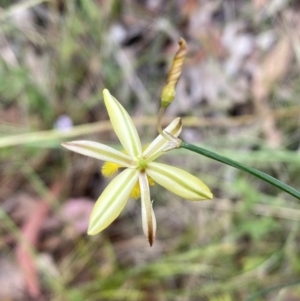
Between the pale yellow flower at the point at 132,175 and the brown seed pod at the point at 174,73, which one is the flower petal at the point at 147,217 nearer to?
the pale yellow flower at the point at 132,175

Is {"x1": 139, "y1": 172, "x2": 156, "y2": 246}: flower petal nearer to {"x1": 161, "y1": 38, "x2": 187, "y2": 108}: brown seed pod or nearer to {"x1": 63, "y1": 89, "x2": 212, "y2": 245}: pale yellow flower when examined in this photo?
{"x1": 63, "y1": 89, "x2": 212, "y2": 245}: pale yellow flower

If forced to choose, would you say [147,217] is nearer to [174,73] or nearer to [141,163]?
[141,163]

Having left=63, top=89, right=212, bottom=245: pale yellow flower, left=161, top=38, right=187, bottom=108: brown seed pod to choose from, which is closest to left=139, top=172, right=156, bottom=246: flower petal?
left=63, top=89, right=212, bottom=245: pale yellow flower

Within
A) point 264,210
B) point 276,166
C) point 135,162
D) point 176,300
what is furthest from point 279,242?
point 135,162

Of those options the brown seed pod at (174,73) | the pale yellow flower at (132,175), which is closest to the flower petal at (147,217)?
the pale yellow flower at (132,175)

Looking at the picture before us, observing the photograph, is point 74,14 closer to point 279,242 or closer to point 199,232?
point 199,232

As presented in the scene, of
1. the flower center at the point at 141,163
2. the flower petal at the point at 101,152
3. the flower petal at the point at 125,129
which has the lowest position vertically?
the flower center at the point at 141,163

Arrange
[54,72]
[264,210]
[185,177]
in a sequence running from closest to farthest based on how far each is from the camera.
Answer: [185,177] < [264,210] < [54,72]

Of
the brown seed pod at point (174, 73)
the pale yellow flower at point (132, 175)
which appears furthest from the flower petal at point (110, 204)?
the brown seed pod at point (174, 73)

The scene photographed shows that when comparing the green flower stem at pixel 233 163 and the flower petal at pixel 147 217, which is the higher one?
the green flower stem at pixel 233 163
